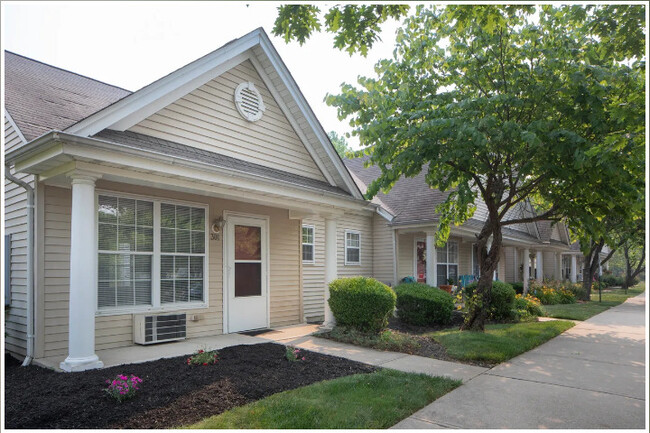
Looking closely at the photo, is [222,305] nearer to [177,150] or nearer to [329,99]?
[177,150]

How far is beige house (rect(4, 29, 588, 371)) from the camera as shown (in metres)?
6.16

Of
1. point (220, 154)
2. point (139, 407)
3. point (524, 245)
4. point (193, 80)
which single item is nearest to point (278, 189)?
point (220, 154)

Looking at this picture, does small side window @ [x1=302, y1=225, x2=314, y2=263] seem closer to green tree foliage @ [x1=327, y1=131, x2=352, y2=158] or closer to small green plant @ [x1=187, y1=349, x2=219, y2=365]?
small green plant @ [x1=187, y1=349, x2=219, y2=365]

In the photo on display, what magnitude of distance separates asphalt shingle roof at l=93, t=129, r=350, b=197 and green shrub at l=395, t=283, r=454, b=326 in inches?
144

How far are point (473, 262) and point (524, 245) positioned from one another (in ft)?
11.2

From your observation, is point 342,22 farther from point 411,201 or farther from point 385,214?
point 411,201

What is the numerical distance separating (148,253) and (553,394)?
633cm

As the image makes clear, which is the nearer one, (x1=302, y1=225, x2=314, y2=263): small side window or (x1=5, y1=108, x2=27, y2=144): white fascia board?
(x1=5, y1=108, x2=27, y2=144): white fascia board

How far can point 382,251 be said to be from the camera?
1559 centimetres

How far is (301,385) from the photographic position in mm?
5668

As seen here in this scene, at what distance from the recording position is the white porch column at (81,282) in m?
5.88

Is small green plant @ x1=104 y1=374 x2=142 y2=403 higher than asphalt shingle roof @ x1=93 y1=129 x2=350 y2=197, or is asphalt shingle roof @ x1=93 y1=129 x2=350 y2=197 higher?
asphalt shingle roof @ x1=93 y1=129 x2=350 y2=197

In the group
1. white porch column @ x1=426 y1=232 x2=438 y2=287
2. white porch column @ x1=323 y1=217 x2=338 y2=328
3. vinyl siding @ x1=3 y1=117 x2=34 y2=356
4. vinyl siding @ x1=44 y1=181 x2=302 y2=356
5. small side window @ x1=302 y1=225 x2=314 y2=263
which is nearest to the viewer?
vinyl siding @ x1=44 y1=181 x2=302 y2=356

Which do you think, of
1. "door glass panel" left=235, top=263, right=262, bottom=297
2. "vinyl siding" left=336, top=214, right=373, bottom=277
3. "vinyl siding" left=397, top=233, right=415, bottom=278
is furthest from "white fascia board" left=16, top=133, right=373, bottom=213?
"vinyl siding" left=397, top=233, right=415, bottom=278
